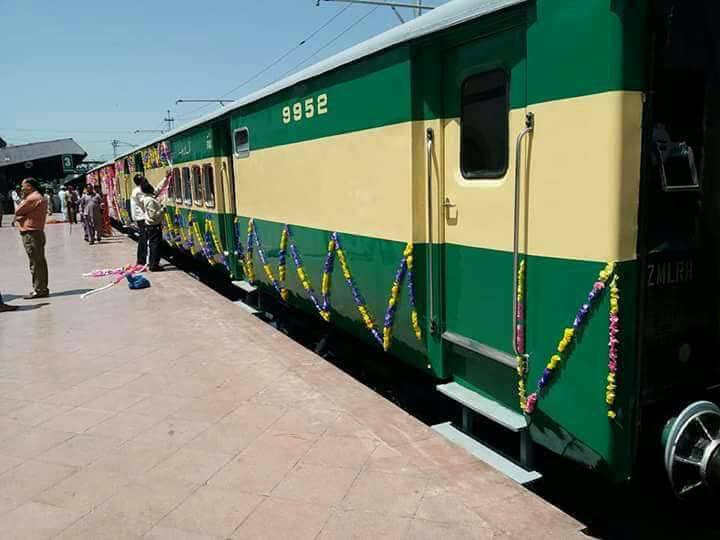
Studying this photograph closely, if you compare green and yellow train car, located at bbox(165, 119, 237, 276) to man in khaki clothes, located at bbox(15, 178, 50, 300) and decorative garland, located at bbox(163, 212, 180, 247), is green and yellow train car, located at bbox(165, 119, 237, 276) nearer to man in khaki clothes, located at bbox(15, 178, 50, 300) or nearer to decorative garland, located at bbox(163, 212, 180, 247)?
decorative garland, located at bbox(163, 212, 180, 247)

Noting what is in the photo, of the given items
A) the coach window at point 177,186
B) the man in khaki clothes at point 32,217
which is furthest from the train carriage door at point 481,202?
the coach window at point 177,186

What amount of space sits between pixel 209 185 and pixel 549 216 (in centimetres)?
747

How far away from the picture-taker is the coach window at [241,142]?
7336 mm

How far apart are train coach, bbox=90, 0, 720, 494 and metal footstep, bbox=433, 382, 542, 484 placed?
0.05 feet

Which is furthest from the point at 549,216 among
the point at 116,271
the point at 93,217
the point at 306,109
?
the point at 93,217

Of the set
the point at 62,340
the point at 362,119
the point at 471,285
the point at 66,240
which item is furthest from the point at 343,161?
the point at 66,240

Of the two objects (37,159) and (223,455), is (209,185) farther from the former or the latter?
(37,159)

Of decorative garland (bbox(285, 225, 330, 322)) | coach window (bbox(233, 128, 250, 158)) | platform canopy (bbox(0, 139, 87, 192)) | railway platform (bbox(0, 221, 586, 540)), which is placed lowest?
railway platform (bbox(0, 221, 586, 540))

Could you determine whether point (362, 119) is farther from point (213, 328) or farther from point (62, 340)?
point (62, 340)

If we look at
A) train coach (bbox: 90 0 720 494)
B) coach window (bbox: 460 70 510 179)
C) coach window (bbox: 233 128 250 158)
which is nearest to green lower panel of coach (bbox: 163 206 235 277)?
coach window (bbox: 233 128 250 158)

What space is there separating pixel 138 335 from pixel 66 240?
50.3 feet

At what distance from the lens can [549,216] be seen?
3012mm

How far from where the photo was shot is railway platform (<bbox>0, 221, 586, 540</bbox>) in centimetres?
320

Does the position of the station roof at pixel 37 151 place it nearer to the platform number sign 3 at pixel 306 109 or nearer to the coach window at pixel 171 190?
the coach window at pixel 171 190
